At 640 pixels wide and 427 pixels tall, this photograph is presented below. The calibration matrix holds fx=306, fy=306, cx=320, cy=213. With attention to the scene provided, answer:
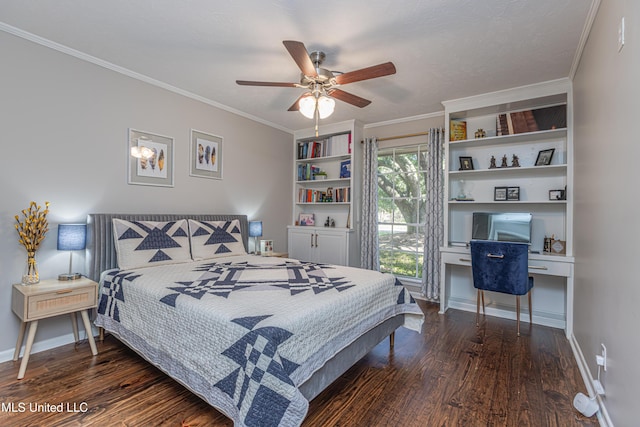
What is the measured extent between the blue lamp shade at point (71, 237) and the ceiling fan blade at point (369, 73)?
242cm

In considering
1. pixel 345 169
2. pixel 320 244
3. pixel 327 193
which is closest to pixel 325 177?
pixel 327 193

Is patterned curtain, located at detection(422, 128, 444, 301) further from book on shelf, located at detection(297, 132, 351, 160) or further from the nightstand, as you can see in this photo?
the nightstand

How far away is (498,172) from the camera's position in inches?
142

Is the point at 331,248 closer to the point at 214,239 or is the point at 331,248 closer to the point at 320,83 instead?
the point at 214,239

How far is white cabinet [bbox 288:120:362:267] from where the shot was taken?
4496 mm

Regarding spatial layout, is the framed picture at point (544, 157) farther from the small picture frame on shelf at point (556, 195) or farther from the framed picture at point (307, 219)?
the framed picture at point (307, 219)

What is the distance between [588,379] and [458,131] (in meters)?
2.72

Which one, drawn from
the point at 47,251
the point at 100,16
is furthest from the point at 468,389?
the point at 100,16

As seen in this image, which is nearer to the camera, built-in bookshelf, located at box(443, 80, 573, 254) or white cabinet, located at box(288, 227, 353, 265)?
built-in bookshelf, located at box(443, 80, 573, 254)

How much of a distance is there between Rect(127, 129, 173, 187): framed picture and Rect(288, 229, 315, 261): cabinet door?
208 centimetres

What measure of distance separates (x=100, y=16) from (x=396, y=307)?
3.12 metres

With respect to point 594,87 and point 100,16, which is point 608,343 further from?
point 100,16

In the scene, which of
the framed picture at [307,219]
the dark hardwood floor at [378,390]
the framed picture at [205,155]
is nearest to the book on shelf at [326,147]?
the framed picture at [307,219]

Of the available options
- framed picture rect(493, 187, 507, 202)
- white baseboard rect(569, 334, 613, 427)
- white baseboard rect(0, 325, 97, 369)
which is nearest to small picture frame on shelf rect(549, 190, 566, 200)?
framed picture rect(493, 187, 507, 202)
